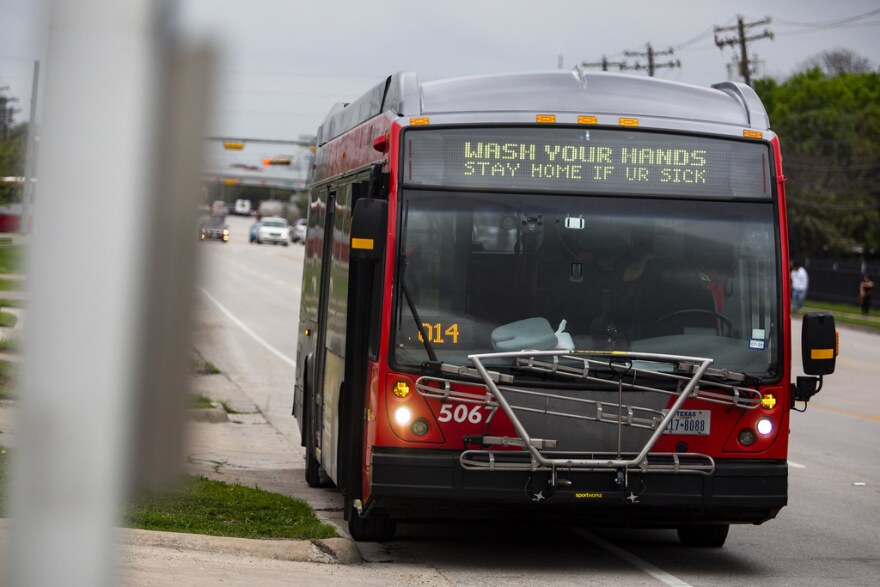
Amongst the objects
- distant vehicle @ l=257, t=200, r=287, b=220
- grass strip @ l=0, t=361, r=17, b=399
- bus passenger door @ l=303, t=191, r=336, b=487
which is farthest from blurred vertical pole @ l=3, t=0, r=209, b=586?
grass strip @ l=0, t=361, r=17, b=399

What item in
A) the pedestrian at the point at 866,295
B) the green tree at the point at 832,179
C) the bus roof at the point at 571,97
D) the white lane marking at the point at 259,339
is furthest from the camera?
the green tree at the point at 832,179

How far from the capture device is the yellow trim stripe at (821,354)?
862cm

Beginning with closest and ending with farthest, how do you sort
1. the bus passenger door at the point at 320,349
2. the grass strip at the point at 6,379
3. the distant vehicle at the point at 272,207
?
the bus passenger door at the point at 320,349 < the distant vehicle at the point at 272,207 < the grass strip at the point at 6,379

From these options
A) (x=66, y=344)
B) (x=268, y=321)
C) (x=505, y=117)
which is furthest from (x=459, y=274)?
(x=268, y=321)

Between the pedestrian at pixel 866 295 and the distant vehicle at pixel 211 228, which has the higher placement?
the distant vehicle at pixel 211 228

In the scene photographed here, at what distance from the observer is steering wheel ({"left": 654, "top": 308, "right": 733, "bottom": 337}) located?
877 cm

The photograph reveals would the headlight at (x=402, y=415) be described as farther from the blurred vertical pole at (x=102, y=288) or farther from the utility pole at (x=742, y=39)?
the utility pole at (x=742, y=39)

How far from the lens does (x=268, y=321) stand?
1399 inches

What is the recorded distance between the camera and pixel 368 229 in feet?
27.7

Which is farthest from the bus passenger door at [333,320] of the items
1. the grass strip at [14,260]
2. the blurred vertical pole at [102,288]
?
the blurred vertical pole at [102,288]

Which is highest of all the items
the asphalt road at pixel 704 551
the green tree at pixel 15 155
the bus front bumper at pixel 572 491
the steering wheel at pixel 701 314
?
the green tree at pixel 15 155

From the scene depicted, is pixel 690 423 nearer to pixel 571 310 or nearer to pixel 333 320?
pixel 571 310

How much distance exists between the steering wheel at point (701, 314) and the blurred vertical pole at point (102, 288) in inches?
259

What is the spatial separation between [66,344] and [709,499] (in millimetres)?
6637
